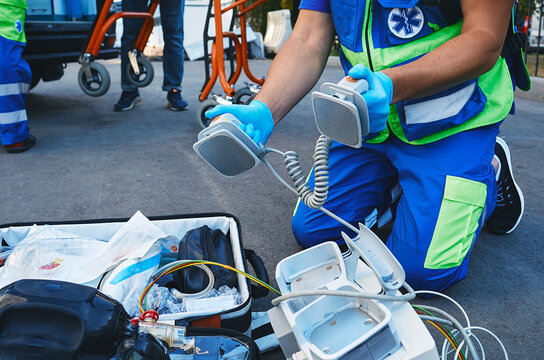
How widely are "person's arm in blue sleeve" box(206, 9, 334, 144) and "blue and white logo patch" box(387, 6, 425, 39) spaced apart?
264mm

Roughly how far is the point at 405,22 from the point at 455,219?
635 millimetres

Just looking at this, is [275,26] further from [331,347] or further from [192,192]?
[331,347]

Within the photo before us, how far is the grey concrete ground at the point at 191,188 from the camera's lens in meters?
1.71

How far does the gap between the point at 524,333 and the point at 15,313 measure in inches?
52.3

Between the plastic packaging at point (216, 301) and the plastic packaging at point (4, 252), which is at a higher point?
the plastic packaging at point (216, 301)

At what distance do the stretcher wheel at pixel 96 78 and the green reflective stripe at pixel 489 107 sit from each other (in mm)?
2619

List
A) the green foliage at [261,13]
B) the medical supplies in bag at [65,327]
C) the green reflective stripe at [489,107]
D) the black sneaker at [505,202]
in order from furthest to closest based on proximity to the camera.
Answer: the green foliage at [261,13] < the black sneaker at [505,202] < the green reflective stripe at [489,107] < the medical supplies in bag at [65,327]

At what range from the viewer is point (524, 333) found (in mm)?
1517

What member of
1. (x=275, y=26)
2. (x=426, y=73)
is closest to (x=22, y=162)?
(x=426, y=73)

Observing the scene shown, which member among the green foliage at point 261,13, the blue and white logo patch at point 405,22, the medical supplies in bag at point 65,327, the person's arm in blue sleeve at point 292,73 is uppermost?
the blue and white logo patch at point 405,22

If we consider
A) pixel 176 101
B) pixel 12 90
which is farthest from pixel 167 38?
pixel 12 90

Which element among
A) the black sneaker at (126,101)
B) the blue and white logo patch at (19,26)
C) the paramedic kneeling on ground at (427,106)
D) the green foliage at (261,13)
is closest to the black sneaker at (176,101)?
the black sneaker at (126,101)

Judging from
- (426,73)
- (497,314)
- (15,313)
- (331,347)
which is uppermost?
(426,73)

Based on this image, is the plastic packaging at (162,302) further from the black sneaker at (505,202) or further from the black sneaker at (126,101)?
the black sneaker at (126,101)
